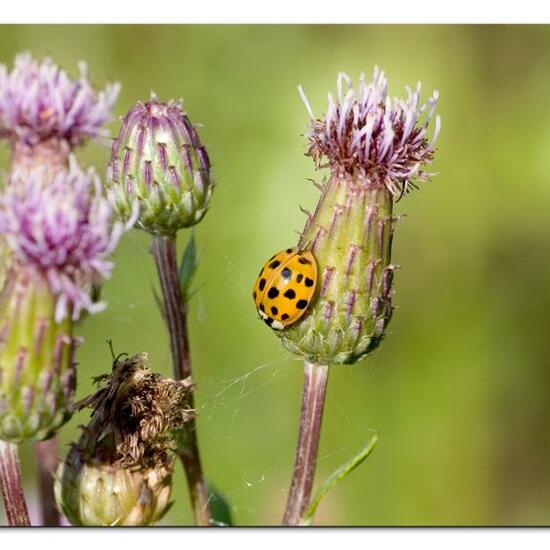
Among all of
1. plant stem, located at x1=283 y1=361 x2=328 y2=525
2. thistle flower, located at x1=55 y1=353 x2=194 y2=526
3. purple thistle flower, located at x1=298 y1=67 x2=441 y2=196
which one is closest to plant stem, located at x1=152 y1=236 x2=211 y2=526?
thistle flower, located at x1=55 y1=353 x2=194 y2=526

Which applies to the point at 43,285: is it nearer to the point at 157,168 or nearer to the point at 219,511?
the point at 157,168

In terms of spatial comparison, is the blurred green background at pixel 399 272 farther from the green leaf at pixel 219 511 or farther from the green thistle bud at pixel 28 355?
the green thistle bud at pixel 28 355

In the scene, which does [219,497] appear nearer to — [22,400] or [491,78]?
[22,400]

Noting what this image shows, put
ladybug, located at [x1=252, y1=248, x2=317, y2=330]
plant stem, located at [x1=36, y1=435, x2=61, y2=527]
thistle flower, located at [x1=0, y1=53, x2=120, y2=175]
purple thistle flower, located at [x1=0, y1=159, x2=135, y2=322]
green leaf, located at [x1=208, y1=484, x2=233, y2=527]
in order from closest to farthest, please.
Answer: purple thistle flower, located at [x1=0, y1=159, x2=135, y2=322], thistle flower, located at [x1=0, y1=53, x2=120, y2=175], ladybug, located at [x1=252, y1=248, x2=317, y2=330], plant stem, located at [x1=36, y1=435, x2=61, y2=527], green leaf, located at [x1=208, y1=484, x2=233, y2=527]

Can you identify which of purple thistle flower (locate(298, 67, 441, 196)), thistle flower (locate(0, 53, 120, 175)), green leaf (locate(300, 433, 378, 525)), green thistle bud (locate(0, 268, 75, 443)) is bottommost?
green leaf (locate(300, 433, 378, 525))

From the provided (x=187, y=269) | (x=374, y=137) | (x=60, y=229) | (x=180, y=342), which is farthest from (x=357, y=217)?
(x=60, y=229)

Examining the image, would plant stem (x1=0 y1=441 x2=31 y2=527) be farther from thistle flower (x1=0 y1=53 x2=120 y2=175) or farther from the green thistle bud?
thistle flower (x1=0 y1=53 x2=120 y2=175)
